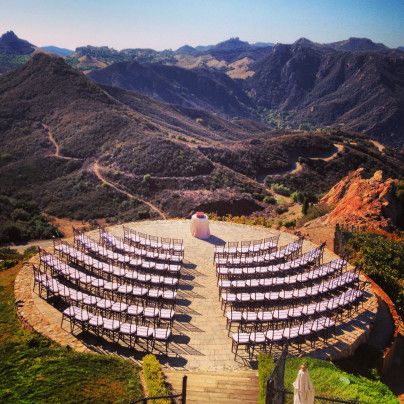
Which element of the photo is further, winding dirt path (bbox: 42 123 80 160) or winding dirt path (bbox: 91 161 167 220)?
winding dirt path (bbox: 42 123 80 160)

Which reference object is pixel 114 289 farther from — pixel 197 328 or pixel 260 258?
pixel 260 258

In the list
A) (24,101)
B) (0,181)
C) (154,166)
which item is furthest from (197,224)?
(24,101)

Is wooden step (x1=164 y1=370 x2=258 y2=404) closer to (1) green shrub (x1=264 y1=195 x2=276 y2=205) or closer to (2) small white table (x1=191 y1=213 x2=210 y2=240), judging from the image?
(2) small white table (x1=191 y1=213 x2=210 y2=240)

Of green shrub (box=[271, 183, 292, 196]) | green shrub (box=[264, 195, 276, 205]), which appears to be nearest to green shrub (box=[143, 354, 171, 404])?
green shrub (box=[264, 195, 276, 205])

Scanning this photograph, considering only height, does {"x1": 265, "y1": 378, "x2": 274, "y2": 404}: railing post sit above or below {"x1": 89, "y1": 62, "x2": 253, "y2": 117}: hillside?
below

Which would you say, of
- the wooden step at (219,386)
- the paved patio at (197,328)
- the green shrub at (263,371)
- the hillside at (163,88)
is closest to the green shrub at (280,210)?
the paved patio at (197,328)
